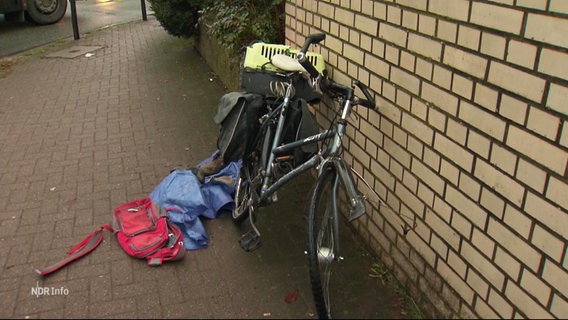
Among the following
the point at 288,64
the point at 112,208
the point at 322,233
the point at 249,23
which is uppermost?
the point at 288,64

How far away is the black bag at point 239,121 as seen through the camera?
3.56 m

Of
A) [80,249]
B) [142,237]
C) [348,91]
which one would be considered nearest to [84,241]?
[80,249]

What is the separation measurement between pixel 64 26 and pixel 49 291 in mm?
10872

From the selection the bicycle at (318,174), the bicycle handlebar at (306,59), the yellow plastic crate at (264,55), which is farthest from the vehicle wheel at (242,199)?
the bicycle handlebar at (306,59)

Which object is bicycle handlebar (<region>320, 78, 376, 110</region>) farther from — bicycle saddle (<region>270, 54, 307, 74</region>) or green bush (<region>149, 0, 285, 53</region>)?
green bush (<region>149, 0, 285, 53</region>)

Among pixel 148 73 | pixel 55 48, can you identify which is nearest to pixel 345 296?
pixel 148 73

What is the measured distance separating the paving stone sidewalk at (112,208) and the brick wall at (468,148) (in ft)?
1.52

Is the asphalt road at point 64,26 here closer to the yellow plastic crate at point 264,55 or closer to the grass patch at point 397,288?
the yellow plastic crate at point 264,55

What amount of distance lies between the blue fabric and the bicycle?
7.8 inches

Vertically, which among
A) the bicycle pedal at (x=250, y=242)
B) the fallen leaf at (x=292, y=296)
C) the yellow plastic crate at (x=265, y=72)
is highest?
the yellow plastic crate at (x=265, y=72)

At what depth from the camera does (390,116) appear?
10.3 feet

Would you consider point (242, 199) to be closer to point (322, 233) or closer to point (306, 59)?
point (322, 233)

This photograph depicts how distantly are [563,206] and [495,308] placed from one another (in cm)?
65

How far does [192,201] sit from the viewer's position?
391cm
